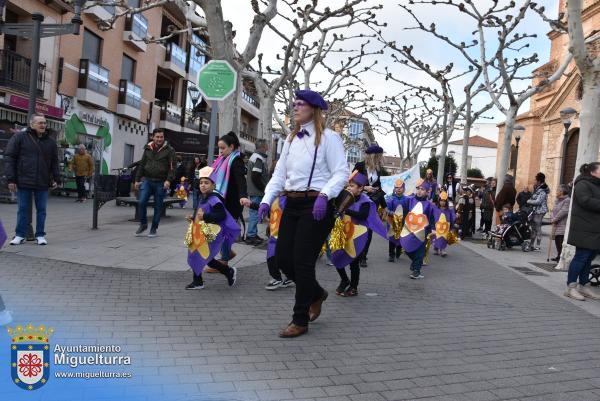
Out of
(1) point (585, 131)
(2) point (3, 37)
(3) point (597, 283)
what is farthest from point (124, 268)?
(2) point (3, 37)

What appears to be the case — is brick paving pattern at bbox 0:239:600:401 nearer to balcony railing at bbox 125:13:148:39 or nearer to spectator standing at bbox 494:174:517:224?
spectator standing at bbox 494:174:517:224

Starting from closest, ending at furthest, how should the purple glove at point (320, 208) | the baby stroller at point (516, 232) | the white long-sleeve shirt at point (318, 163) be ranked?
the purple glove at point (320, 208)
the white long-sleeve shirt at point (318, 163)
the baby stroller at point (516, 232)

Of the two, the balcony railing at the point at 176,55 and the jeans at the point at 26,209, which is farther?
the balcony railing at the point at 176,55

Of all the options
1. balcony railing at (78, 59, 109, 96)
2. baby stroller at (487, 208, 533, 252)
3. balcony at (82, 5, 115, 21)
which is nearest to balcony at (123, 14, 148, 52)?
balcony at (82, 5, 115, 21)

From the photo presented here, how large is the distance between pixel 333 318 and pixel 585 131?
280 inches

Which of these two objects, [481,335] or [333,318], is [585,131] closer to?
[481,335]

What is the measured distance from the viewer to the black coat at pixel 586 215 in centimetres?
682

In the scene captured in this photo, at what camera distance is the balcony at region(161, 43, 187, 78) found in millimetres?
33125

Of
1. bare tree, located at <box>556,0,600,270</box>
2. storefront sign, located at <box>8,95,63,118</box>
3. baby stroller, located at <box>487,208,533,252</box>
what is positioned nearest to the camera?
bare tree, located at <box>556,0,600,270</box>

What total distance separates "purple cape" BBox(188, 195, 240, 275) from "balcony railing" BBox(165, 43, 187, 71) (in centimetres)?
2918

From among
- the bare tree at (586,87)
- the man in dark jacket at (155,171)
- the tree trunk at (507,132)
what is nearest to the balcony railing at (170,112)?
the tree trunk at (507,132)

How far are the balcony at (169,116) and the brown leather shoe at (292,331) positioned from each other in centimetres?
3054

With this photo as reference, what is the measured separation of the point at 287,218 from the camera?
4688mm

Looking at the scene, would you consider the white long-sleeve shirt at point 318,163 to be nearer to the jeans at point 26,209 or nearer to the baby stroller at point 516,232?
the jeans at point 26,209
